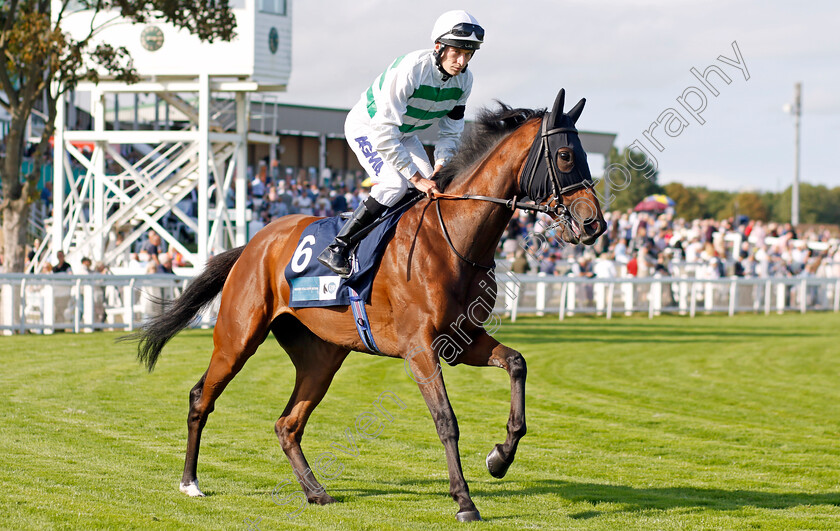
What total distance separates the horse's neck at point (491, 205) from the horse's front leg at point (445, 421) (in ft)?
1.96

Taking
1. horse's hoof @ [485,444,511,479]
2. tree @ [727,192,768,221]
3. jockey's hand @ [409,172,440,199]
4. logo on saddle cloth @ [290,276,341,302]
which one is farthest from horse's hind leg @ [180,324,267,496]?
tree @ [727,192,768,221]

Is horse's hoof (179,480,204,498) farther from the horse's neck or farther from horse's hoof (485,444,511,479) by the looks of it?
the horse's neck

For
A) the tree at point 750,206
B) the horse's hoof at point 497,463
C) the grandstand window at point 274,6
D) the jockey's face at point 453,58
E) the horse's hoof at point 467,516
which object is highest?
the grandstand window at point 274,6

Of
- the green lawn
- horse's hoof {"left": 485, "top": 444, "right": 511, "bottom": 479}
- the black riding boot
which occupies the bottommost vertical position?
the green lawn

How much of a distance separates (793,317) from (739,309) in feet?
3.86

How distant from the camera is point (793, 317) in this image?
22.6 m

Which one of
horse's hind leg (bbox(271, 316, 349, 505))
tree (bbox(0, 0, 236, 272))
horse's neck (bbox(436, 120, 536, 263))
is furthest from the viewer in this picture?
tree (bbox(0, 0, 236, 272))

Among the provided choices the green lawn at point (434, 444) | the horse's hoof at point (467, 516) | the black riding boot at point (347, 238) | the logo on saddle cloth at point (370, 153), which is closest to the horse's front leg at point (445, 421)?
the horse's hoof at point (467, 516)

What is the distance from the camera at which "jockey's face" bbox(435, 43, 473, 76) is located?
5031mm

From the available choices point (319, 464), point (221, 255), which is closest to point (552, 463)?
point (319, 464)

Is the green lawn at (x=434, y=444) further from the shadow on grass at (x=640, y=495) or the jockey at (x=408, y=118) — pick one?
the jockey at (x=408, y=118)

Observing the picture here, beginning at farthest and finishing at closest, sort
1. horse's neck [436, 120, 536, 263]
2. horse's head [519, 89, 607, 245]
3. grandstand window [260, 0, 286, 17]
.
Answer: grandstand window [260, 0, 286, 17]
horse's neck [436, 120, 536, 263]
horse's head [519, 89, 607, 245]

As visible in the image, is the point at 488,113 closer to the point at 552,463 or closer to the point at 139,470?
the point at 552,463

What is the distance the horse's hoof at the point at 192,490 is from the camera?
542 cm
